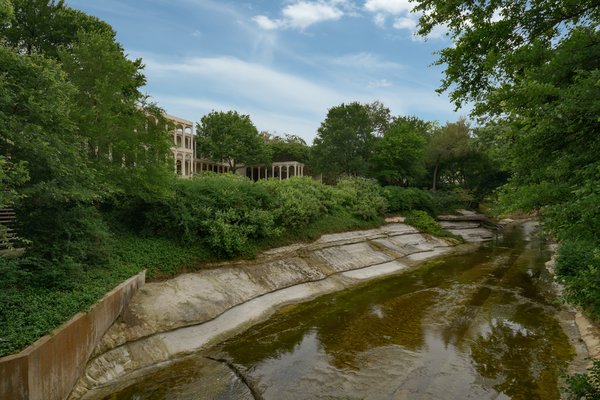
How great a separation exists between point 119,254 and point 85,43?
7332 mm

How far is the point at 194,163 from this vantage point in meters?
54.1

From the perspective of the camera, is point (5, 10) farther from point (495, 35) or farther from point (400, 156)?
point (400, 156)

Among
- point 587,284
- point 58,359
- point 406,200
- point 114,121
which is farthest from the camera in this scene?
point 406,200

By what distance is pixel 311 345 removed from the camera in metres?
10.6

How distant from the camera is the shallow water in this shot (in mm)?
8070

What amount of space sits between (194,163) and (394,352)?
48986mm

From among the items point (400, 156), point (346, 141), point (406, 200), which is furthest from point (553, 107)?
point (346, 141)

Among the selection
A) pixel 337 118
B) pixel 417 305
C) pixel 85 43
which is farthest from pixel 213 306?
pixel 337 118

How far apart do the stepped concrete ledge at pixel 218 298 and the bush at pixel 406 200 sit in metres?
8.11

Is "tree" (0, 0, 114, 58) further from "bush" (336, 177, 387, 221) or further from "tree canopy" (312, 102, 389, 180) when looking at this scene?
"tree canopy" (312, 102, 389, 180)

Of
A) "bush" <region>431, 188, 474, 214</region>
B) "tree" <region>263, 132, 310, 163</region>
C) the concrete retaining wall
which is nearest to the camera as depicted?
the concrete retaining wall

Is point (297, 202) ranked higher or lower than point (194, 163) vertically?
lower

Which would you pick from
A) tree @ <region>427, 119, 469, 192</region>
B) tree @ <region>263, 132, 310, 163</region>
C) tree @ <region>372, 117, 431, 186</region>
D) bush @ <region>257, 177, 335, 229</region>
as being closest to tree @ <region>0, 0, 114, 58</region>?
bush @ <region>257, 177, 335, 229</region>

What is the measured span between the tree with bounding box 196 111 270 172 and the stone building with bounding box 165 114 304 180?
1707 millimetres
